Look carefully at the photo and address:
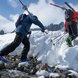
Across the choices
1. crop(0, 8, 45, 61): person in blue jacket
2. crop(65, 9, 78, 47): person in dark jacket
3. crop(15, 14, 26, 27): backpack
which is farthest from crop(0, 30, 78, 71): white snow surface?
crop(15, 14, 26, 27): backpack

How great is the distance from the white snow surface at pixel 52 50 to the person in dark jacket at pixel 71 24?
49cm

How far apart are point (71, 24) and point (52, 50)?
77.6 inches

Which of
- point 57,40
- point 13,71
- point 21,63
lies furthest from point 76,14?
point 13,71

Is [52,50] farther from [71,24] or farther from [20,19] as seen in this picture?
[20,19]

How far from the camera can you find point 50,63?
39.1 ft

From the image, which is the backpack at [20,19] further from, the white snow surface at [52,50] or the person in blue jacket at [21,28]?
the white snow surface at [52,50]

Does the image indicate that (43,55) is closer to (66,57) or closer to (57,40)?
(66,57)

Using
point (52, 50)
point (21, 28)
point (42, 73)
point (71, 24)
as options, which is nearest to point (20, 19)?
point (21, 28)

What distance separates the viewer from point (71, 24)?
14.5 m

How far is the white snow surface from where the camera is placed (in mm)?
11673

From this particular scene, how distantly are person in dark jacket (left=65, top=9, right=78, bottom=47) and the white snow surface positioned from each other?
49 centimetres

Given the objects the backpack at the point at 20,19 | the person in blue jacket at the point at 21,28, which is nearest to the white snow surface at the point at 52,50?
the person in blue jacket at the point at 21,28

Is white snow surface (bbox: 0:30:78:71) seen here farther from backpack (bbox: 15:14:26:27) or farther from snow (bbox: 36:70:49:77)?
backpack (bbox: 15:14:26:27)

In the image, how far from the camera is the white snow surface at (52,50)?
11.7 m
